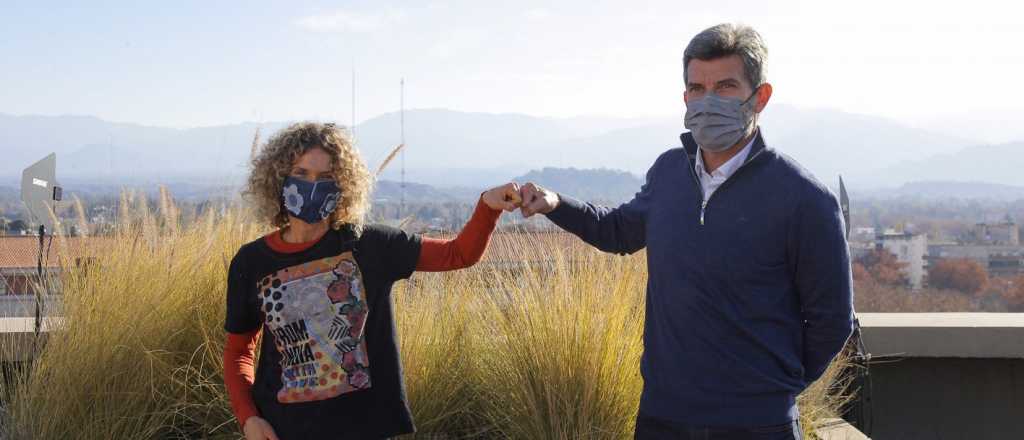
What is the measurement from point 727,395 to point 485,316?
2214mm

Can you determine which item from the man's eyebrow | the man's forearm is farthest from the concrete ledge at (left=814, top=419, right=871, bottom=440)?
the man's eyebrow

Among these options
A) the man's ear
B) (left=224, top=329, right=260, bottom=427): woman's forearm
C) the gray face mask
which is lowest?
(left=224, top=329, right=260, bottom=427): woman's forearm

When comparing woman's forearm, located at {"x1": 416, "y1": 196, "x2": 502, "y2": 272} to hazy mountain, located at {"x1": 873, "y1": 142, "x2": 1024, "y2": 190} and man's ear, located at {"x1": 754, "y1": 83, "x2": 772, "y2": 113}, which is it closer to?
man's ear, located at {"x1": 754, "y1": 83, "x2": 772, "y2": 113}

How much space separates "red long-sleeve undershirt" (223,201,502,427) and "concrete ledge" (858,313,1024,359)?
3.30 m

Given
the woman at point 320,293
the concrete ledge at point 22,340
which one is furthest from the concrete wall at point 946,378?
the concrete ledge at point 22,340

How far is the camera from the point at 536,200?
9.21ft

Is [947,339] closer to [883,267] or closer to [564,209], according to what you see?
[564,209]

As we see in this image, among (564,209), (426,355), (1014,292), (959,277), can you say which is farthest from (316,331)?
(1014,292)

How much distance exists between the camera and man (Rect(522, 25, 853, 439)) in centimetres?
228

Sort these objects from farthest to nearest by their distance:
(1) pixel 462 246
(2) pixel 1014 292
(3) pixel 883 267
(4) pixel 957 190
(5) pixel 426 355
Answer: (4) pixel 957 190, (2) pixel 1014 292, (3) pixel 883 267, (5) pixel 426 355, (1) pixel 462 246

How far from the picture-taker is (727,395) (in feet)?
7.59

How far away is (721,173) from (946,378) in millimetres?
3760

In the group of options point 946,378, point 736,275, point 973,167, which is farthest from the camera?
point 973,167

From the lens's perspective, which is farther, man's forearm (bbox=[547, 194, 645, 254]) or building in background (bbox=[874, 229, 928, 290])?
building in background (bbox=[874, 229, 928, 290])
